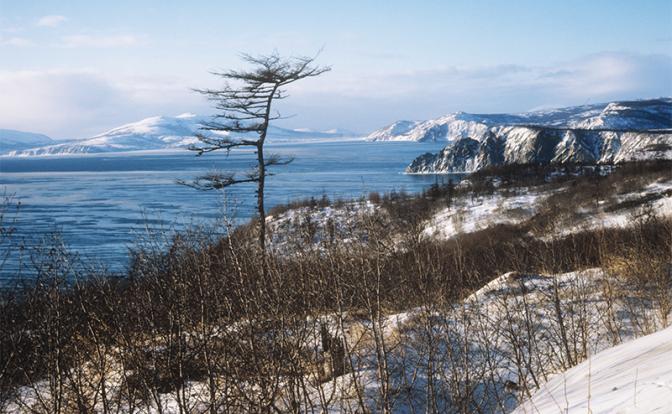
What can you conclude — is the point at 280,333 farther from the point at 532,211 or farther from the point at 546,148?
the point at 546,148

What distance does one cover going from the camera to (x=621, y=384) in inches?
144

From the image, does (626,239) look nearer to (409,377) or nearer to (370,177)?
(409,377)

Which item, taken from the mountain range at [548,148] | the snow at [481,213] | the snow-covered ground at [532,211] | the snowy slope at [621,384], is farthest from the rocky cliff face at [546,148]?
the snowy slope at [621,384]

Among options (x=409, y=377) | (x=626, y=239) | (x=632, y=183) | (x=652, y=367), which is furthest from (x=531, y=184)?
(x=652, y=367)

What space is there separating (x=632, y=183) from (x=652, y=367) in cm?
2828

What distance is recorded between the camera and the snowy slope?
10.1ft

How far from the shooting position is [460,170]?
7188 cm

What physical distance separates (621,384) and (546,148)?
64.3 m

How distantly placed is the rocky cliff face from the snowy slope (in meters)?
48.3

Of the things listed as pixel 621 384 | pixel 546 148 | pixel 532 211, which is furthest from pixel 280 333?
pixel 546 148

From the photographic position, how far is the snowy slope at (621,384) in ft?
10.1

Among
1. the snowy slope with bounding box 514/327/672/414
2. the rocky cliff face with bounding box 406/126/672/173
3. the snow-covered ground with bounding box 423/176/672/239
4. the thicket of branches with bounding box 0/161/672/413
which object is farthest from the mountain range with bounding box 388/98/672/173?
the snowy slope with bounding box 514/327/672/414

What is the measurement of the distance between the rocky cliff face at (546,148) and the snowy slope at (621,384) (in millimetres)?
48332

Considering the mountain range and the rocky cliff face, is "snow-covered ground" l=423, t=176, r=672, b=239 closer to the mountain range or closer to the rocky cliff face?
the mountain range
